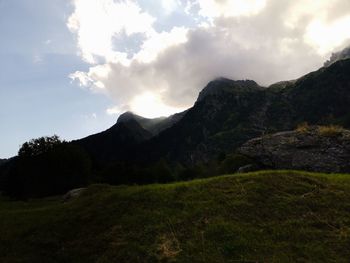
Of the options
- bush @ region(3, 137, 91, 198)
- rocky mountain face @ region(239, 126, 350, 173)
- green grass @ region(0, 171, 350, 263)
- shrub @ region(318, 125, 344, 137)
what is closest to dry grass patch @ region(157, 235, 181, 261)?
green grass @ region(0, 171, 350, 263)

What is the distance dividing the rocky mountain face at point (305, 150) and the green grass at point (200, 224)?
371 cm

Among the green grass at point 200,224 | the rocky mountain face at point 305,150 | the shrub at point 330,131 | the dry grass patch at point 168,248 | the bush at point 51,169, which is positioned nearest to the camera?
the dry grass patch at point 168,248

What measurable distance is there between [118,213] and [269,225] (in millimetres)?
8371

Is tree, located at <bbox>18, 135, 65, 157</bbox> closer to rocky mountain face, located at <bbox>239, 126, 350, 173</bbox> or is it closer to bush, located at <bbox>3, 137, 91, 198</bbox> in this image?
bush, located at <bbox>3, 137, 91, 198</bbox>

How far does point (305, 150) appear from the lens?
2988 cm

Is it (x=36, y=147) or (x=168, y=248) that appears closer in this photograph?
(x=168, y=248)

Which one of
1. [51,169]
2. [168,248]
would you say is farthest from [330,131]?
[51,169]

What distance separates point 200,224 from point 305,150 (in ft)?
46.8

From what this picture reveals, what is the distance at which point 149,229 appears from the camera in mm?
19297

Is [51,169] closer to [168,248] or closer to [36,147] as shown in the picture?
[36,147]

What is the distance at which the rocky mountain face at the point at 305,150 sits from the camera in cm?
2833

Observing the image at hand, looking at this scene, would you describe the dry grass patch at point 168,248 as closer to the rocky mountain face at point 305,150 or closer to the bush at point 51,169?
the rocky mountain face at point 305,150

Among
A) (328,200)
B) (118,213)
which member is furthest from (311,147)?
(118,213)

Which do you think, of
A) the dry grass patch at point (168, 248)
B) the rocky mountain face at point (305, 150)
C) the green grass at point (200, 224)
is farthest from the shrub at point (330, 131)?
the dry grass patch at point (168, 248)
